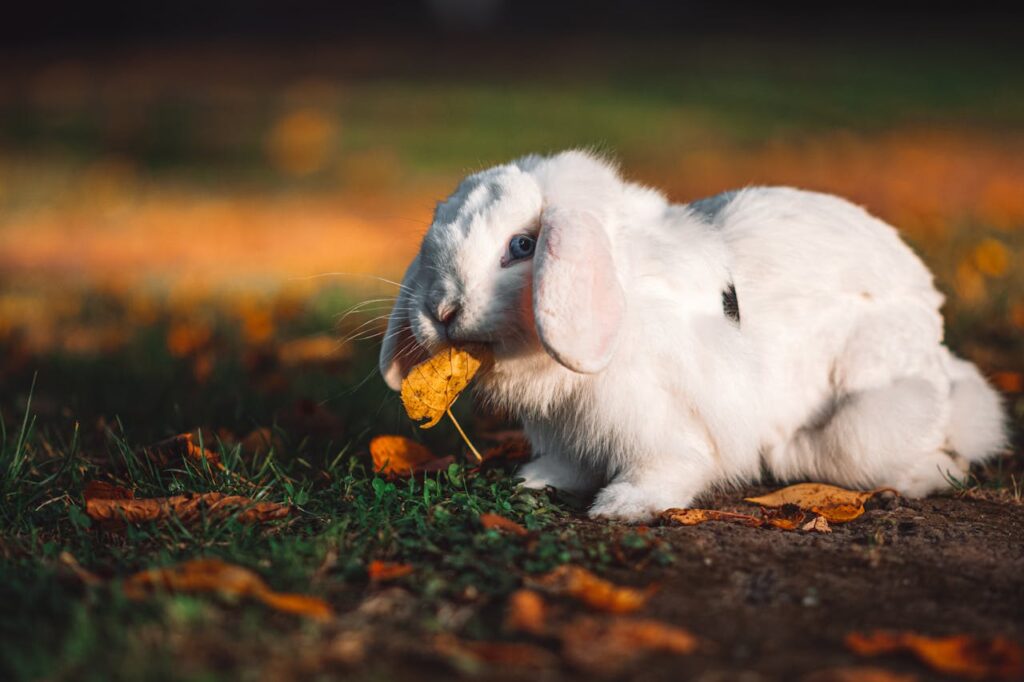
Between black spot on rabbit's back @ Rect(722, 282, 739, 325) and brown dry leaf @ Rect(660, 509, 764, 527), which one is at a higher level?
black spot on rabbit's back @ Rect(722, 282, 739, 325)

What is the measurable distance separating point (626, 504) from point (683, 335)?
491 millimetres

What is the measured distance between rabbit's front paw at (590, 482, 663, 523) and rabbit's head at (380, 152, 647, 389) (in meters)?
0.43

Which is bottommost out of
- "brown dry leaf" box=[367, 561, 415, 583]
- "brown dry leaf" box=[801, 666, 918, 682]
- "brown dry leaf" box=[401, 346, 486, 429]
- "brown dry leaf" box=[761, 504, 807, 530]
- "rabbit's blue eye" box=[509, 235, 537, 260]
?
"brown dry leaf" box=[761, 504, 807, 530]

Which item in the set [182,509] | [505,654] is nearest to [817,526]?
[505,654]

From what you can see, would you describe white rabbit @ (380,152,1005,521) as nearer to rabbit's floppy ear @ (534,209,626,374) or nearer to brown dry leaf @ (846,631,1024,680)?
rabbit's floppy ear @ (534,209,626,374)

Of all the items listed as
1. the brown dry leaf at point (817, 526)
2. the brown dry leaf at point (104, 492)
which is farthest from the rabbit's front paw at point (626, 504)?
the brown dry leaf at point (104, 492)

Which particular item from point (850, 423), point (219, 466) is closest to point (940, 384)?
point (850, 423)

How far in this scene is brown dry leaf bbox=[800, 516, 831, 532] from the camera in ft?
8.73

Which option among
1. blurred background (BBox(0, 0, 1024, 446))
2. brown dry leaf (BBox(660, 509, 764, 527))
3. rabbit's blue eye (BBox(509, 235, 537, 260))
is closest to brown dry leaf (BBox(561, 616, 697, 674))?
brown dry leaf (BBox(660, 509, 764, 527))

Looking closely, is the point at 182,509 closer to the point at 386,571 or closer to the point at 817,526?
the point at 386,571

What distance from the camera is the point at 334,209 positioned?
32.1ft

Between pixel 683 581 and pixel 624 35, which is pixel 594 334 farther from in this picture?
pixel 624 35

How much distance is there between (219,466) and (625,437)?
3.98ft

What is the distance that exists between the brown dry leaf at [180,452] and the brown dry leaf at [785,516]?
5.23 feet
